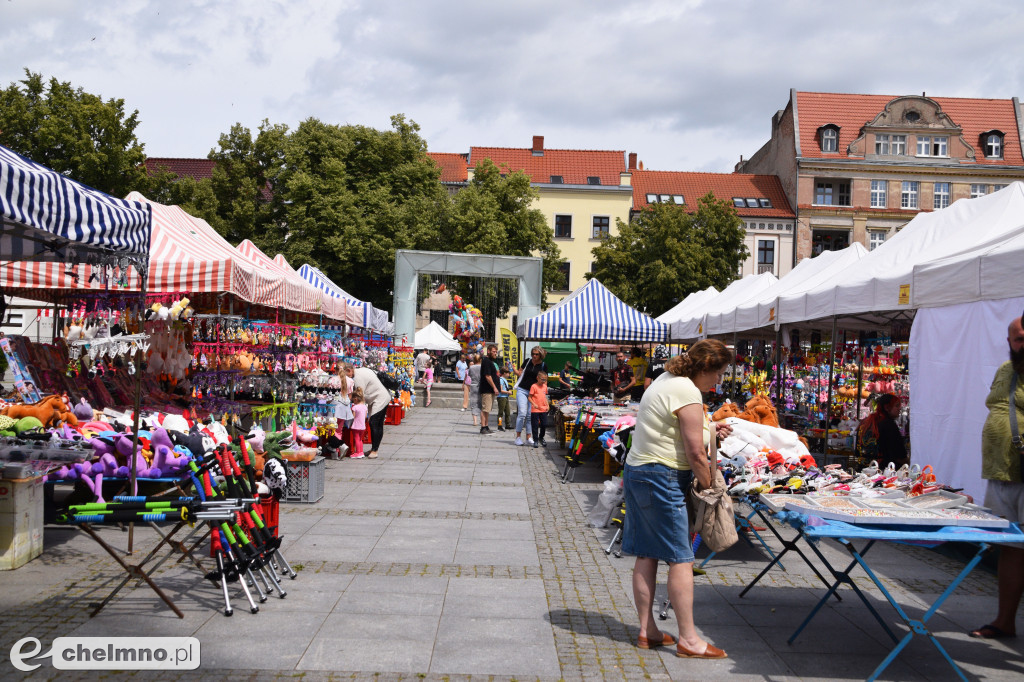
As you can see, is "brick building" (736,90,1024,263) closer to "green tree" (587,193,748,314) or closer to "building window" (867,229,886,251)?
"building window" (867,229,886,251)

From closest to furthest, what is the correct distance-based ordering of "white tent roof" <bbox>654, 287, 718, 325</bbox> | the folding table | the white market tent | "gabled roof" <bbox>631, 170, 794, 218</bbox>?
1. the folding table
2. the white market tent
3. "white tent roof" <bbox>654, 287, 718, 325</bbox>
4. "gabled roof" <bbox>631, 170, 794, 218</bbox>

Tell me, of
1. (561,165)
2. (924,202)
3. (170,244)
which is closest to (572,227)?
(561,165)

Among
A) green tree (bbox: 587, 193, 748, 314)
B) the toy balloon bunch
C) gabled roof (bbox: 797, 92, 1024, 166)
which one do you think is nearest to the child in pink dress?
the toy balloon bunch

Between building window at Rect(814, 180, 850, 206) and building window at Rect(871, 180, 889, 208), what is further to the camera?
building window at Rect(814, 180, 850, 206)

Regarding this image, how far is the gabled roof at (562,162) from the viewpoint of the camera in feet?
165

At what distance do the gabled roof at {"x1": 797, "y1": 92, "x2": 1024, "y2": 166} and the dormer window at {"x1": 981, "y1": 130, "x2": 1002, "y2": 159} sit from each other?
286mm

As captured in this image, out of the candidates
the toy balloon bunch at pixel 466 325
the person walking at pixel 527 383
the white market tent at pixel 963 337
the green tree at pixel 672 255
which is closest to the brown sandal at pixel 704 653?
the white market tent at pixel 963 337

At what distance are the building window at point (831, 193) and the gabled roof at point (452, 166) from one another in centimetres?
2044

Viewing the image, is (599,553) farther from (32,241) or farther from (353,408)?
(353,408)

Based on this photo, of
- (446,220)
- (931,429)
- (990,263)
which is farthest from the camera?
(446,220)

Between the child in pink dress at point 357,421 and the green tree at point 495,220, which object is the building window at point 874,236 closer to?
the green tree at point 495,220

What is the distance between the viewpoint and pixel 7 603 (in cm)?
482

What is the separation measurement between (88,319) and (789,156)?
4321cm

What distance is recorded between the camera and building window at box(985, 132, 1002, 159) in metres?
45.3
